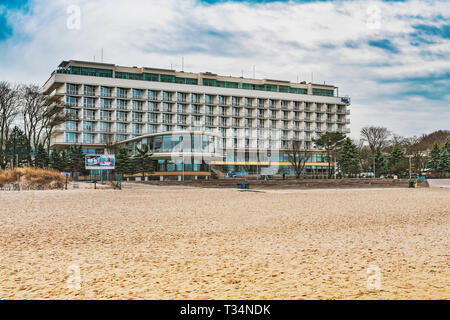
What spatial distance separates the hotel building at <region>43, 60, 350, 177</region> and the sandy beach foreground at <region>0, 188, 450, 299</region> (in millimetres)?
61956

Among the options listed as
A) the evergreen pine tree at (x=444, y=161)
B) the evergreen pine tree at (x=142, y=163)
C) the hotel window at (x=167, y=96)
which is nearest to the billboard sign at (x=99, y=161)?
the evergreen pine tree at (x=142, y=163)

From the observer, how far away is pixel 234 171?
3780 inches

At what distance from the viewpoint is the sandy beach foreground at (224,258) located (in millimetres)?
5312

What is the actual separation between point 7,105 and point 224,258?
2006 inches

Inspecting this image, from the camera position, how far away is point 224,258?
7430 mm

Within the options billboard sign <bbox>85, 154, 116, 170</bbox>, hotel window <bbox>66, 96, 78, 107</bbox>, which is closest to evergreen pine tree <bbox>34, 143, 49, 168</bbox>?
billboard sign <bbox>85, 154, 116, 170</bbox>

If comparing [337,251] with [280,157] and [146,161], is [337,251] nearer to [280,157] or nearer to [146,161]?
[146,161]

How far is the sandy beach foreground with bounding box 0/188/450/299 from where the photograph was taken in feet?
17.4

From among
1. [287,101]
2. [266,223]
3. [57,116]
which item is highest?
[287,101]

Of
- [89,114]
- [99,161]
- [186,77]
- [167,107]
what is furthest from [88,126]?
[99,161]

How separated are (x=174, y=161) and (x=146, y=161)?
8.57 metres

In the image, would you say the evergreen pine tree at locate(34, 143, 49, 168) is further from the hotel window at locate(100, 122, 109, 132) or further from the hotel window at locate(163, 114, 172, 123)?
the hotel window at locate(163, 114, 172, 123)

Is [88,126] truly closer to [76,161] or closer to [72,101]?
[72,101]

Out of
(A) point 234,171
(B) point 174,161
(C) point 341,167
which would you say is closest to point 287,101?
(A) point 234,171
